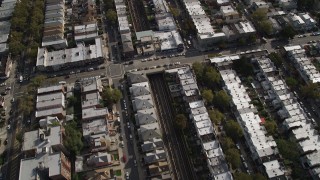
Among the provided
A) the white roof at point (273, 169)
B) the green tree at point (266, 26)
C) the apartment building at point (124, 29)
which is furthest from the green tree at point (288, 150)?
the apartment building at point (124, 29)

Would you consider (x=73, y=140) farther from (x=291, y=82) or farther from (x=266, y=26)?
(x=266, y=26)

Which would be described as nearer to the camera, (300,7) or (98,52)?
(98,52)

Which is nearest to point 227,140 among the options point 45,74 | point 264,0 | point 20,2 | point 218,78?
point 218,78

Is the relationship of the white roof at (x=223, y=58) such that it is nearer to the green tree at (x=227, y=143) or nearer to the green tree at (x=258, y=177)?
the green tree at (x=227, y=143)

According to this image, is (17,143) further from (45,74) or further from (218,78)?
(218,78)

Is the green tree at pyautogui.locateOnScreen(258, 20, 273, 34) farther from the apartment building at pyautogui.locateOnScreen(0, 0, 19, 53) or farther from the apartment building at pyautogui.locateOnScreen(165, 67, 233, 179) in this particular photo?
the apartment building at pyautogui.locateOnScreen(0, 0, 19, 53)

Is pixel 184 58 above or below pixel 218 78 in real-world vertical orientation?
above

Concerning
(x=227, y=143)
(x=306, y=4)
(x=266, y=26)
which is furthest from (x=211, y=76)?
(x=306, y=4)
